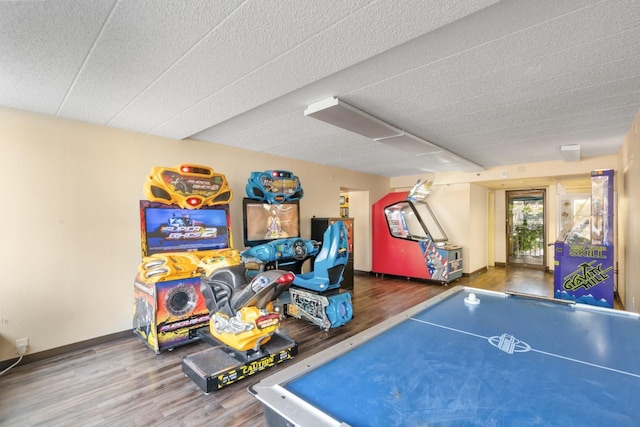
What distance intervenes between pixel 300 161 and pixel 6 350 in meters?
4.30

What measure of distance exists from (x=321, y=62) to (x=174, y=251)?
99.1 inches

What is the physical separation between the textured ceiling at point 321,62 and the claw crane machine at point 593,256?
113 cm

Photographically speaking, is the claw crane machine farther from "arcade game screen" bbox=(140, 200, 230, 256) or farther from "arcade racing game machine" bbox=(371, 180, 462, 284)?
"arcade game screen" bbox=(140, 200, 230, 256)

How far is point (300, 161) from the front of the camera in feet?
17.8

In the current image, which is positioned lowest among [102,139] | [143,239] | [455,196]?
[143,239]

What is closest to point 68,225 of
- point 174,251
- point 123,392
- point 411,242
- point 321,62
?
point 174,251

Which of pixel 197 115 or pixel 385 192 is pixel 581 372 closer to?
pixel 197 115

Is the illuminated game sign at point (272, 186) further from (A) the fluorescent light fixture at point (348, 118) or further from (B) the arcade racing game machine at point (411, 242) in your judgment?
(B) the arcade racing game machine at point (411, 242)

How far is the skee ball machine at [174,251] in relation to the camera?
2932 mm

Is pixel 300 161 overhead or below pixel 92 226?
overhead

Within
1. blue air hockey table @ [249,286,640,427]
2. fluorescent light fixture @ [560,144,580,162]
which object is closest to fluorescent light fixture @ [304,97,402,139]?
blue air hockey table @ [249,286,640,427]

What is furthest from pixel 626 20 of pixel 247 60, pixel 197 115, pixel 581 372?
pixel 197 115

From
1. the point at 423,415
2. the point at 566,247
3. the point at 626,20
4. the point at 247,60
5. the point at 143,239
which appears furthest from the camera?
the point at 566,247

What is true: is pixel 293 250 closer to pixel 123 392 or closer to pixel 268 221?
pixel 268 221
